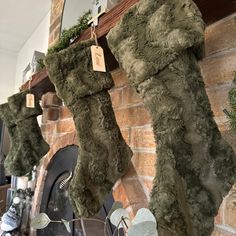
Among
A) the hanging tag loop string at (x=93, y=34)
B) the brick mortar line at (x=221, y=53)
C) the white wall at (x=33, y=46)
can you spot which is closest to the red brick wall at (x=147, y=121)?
the brick mortar line at (x=221, y=53)

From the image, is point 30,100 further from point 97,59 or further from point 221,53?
point 221,53

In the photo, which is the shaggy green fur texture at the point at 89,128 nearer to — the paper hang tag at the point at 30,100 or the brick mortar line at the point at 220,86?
the brick mortar line at the point at 220,86

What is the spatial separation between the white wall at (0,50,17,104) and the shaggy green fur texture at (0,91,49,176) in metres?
2.23

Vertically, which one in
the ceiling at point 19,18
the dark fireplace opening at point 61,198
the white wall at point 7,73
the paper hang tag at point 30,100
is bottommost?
the dark fireplace opening at point 61,198

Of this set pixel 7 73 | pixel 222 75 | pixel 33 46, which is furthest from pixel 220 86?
pixel 7 73

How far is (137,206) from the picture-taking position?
0.96m

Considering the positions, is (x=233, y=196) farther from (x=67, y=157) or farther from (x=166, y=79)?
(x=67, y=157)

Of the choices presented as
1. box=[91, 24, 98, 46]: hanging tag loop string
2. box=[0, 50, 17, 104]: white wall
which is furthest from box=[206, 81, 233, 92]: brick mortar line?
box=[0, 50, 17, 104]: white wall

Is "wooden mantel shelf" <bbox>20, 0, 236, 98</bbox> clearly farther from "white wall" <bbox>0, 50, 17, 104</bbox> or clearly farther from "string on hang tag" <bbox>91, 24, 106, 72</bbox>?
"white wall" <bbox>0, 50, 17, 104</bbox>

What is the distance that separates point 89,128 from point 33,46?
7.79 ft

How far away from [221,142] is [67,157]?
3.45 feet

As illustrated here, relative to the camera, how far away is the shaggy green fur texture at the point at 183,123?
1.73 ft

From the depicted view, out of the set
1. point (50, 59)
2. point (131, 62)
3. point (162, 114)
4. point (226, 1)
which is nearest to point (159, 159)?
point (162, 114)

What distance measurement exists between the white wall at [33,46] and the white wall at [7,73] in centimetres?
8
